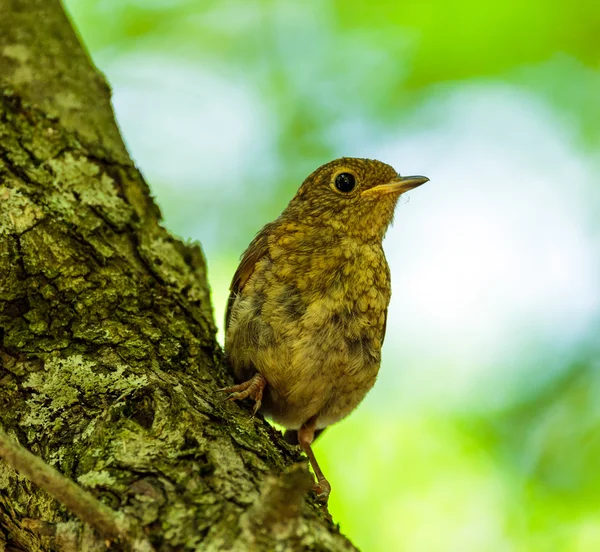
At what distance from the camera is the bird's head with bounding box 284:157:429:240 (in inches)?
158

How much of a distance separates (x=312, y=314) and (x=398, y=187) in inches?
43.3

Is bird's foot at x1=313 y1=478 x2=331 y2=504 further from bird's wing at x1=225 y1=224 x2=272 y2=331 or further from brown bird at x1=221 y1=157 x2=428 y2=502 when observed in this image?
bird's wing at x1=225 y1=224 x2=272 y2=331

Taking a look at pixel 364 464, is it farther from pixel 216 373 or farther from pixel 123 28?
pixel 123 28

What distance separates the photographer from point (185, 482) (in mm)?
1970

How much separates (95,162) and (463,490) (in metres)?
3.57

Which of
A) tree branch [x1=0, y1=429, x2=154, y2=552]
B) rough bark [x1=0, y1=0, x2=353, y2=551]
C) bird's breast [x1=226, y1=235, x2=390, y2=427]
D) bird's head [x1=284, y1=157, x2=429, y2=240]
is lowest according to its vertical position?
tree branch [x1=0, y1=429, x2=154, y2=552]

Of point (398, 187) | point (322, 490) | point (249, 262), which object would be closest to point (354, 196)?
point (398, 187)

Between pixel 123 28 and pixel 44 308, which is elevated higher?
pixel 123 28

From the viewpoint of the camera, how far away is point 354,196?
4.12 metres

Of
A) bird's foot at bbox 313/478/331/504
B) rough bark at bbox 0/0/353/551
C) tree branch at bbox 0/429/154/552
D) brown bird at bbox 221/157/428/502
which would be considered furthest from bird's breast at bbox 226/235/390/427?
tree branch at bbox 0/429/154/552

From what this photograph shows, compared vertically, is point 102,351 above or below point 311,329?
below

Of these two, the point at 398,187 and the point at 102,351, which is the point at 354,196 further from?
the point at 102,351

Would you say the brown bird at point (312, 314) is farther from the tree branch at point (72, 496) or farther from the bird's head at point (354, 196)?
the tree branch at point (72, 496)

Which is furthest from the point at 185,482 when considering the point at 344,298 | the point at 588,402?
the point at 588,402
